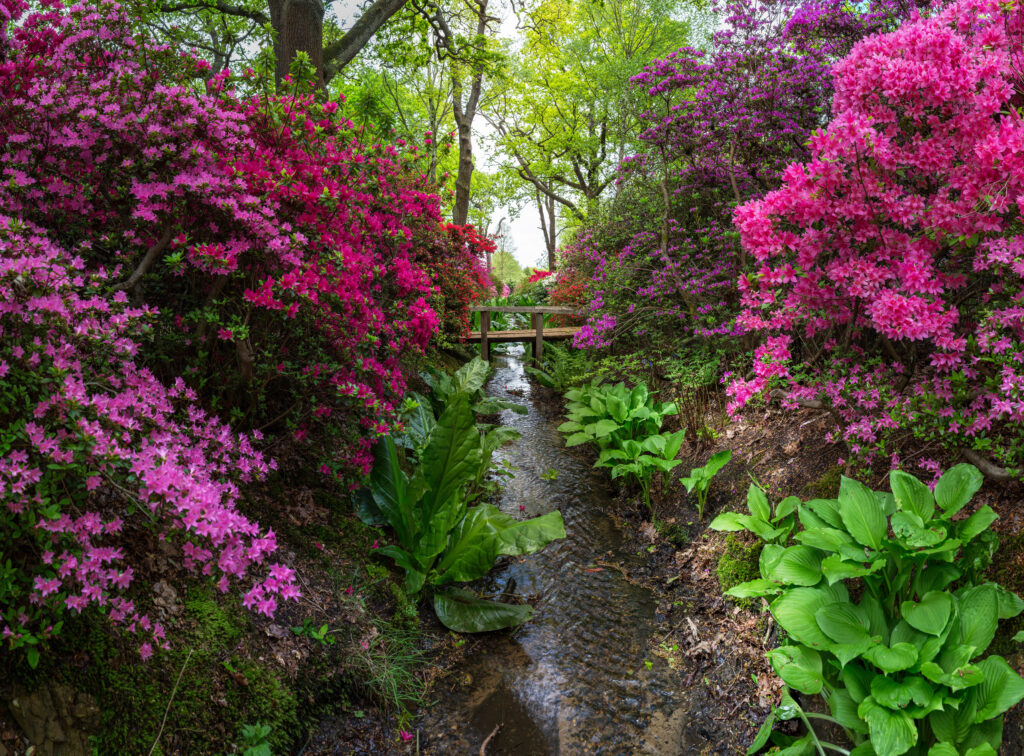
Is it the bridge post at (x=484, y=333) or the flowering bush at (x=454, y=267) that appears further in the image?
the bridge post at (x=484, y=333)

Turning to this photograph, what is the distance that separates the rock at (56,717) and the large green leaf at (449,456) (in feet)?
5.63

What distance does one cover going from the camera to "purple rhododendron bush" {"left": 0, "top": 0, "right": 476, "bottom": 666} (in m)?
1.40

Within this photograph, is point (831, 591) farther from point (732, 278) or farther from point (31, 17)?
point (31, 17)

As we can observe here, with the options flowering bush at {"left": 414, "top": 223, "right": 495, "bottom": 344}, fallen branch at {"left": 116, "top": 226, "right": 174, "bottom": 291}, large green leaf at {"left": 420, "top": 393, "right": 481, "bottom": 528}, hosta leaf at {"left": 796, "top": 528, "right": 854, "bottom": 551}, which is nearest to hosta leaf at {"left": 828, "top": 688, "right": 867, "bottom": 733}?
hosta leaf at {"left": 796, "top": 528, "right": 854, "bottom": 551}

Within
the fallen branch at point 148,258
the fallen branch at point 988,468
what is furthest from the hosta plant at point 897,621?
the fallen branch at point 148,258

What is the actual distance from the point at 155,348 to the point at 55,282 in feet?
2.83

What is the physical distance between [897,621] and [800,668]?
17.9 inches

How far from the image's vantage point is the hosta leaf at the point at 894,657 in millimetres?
1740

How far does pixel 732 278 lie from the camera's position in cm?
509

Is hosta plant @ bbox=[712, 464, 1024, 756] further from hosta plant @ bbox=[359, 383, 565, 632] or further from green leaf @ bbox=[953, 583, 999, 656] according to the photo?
hosta plant @ bbox=[359, 383, 565, 632]

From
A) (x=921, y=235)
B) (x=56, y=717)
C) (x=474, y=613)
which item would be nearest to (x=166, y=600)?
(x=56, y=717)

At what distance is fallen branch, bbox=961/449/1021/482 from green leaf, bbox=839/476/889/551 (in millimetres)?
569

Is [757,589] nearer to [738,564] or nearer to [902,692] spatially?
[902,692]

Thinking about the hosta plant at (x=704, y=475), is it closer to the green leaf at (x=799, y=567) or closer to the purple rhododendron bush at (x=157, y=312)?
the green leaf at (x=799, y=567)
